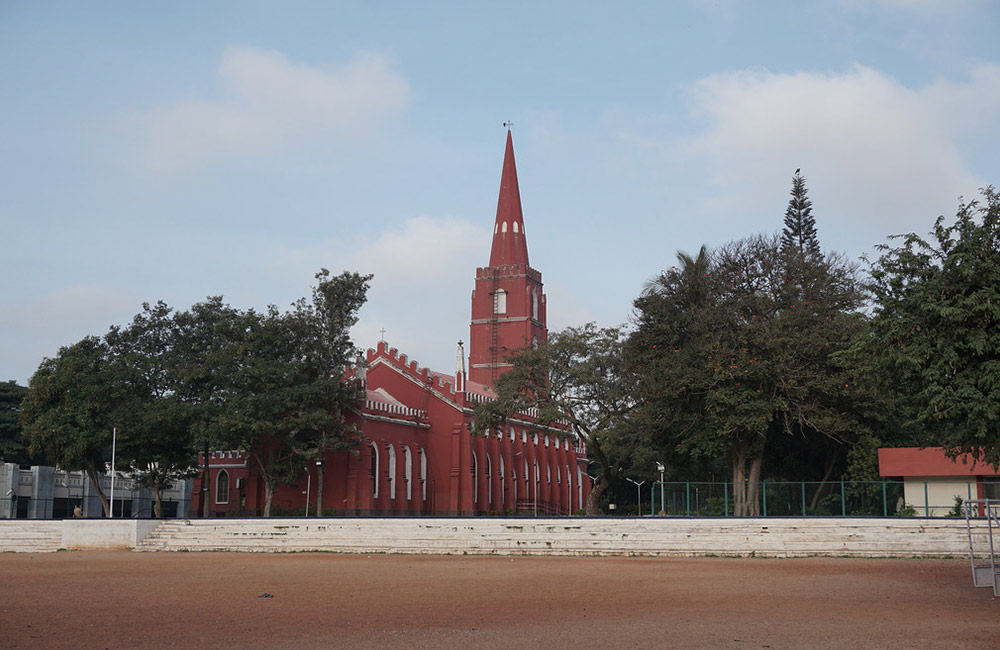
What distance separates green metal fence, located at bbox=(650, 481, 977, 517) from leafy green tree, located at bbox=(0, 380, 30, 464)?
4932 cm

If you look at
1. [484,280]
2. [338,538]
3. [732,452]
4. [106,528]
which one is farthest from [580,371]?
[484,280]

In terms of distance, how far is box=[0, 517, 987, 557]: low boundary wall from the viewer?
1075 inches

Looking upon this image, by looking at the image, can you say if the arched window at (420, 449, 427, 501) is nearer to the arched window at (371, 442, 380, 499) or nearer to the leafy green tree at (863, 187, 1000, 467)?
the arched window at (371, 442, 380, 499)

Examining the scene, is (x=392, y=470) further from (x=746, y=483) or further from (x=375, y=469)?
(x=746, y=483)

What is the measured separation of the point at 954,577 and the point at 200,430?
3537 cm

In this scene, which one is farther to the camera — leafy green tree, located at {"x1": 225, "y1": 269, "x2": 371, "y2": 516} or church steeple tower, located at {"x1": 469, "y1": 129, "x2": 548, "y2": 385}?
church steeple tower, located at {"x1": 469, "y1": 129, "x2": 548, "y2": 385}

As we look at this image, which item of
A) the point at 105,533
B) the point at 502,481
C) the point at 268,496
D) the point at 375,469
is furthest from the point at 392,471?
the point at 105,533

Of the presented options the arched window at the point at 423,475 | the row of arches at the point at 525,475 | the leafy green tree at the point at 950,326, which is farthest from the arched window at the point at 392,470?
the leafy green tree at the point at 950,326

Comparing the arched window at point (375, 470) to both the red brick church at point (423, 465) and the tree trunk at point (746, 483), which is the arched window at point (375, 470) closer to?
the red brick church at point (423, 465)

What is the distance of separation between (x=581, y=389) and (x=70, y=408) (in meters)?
25.5

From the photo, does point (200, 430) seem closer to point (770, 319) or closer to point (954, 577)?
point (770, 319)

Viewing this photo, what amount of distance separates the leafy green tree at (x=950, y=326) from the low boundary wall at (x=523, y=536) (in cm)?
975

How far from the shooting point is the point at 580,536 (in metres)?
30.0

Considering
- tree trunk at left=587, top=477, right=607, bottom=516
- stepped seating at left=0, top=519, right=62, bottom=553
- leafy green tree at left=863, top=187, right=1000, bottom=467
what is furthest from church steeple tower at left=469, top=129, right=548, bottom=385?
leafy green tree at left=863, top=187, right=1000, bottom=467
